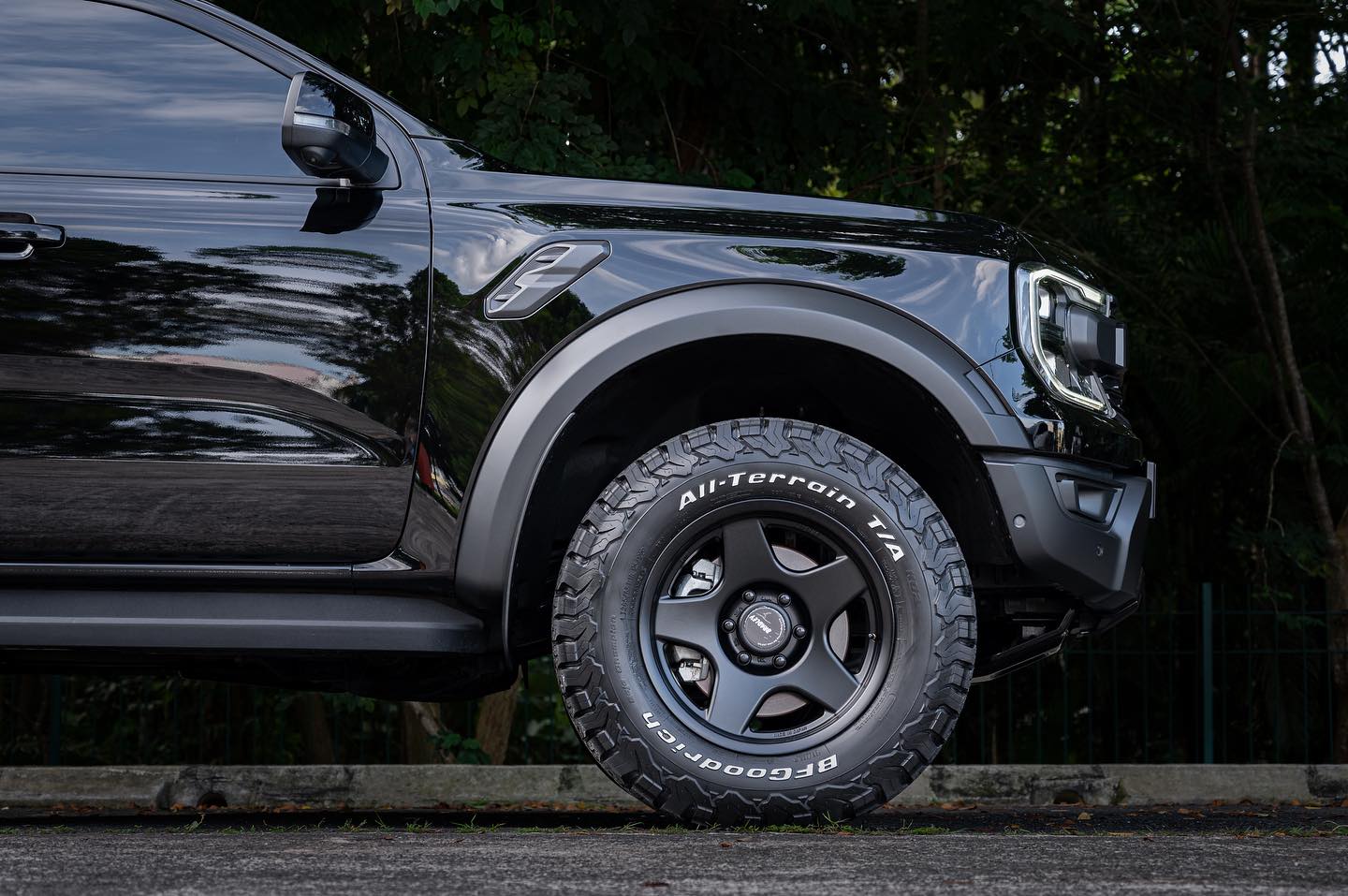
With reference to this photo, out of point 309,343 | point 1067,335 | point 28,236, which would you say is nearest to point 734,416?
point 1067,335

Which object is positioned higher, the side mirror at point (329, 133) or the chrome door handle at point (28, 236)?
the side mirror at point (329, 133)

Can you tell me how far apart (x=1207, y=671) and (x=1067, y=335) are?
13.8ft

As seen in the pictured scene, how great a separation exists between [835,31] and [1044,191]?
159cm

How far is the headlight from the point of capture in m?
3.13

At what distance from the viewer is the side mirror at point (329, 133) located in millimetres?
2988

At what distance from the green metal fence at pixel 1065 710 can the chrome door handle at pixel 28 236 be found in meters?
4.07

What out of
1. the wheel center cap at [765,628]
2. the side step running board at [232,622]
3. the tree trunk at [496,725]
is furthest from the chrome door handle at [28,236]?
the tree trunk at [496,725]

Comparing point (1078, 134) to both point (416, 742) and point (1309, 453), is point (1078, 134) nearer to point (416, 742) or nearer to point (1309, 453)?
point (1309, 453)

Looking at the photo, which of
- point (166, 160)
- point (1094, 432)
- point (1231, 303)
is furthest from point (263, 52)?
point (1231, 303)

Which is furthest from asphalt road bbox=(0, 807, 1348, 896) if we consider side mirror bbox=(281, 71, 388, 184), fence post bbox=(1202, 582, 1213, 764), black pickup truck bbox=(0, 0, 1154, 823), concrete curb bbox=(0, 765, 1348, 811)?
fence post bbox=(1202, 582, 1213, 764)

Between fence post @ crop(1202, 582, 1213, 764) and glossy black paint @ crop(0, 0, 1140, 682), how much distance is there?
4.09 meters

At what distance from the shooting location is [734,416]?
354cm

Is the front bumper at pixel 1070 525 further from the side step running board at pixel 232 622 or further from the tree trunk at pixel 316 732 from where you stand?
the tree trunk at pixel 316 732

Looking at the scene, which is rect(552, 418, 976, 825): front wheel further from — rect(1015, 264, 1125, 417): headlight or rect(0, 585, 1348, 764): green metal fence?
rect(0, 585, 1348, 764): green metal fence
